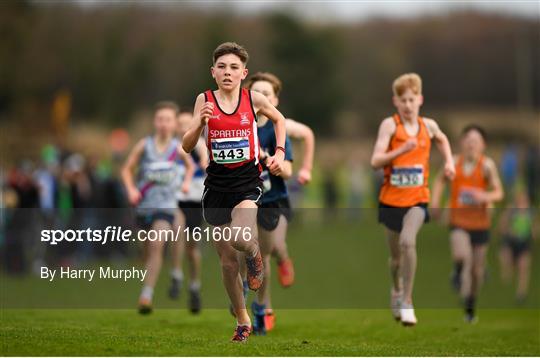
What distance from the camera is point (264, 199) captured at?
12.5m

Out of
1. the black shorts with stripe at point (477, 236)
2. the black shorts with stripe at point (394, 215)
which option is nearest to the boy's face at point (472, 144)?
the black shorts with stripe at point (477, 236)

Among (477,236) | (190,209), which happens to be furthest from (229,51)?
(477,236)

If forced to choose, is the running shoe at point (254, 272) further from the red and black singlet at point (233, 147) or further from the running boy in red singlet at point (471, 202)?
the running boy in red singlet at point (471, 202)

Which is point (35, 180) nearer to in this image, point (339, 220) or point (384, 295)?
point (384, 295)

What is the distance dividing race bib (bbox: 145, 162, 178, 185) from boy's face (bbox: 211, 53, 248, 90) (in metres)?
4.45

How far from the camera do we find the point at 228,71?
1012 cm

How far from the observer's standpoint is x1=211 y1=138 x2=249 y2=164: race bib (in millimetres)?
10172

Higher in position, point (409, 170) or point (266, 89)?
point (266, 89)

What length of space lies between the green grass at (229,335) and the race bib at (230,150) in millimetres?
1730

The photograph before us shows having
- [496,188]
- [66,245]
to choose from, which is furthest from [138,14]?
[496,188]

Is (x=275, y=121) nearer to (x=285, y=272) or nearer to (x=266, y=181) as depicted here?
(x=266, y=181)

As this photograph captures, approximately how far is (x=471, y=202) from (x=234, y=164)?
20.2 ft

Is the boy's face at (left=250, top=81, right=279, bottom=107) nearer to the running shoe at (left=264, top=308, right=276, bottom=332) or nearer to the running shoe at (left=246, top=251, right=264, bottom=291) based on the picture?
the running shoe at (left=264, top=308, right=276, bottom=332)

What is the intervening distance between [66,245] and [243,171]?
11.1m
